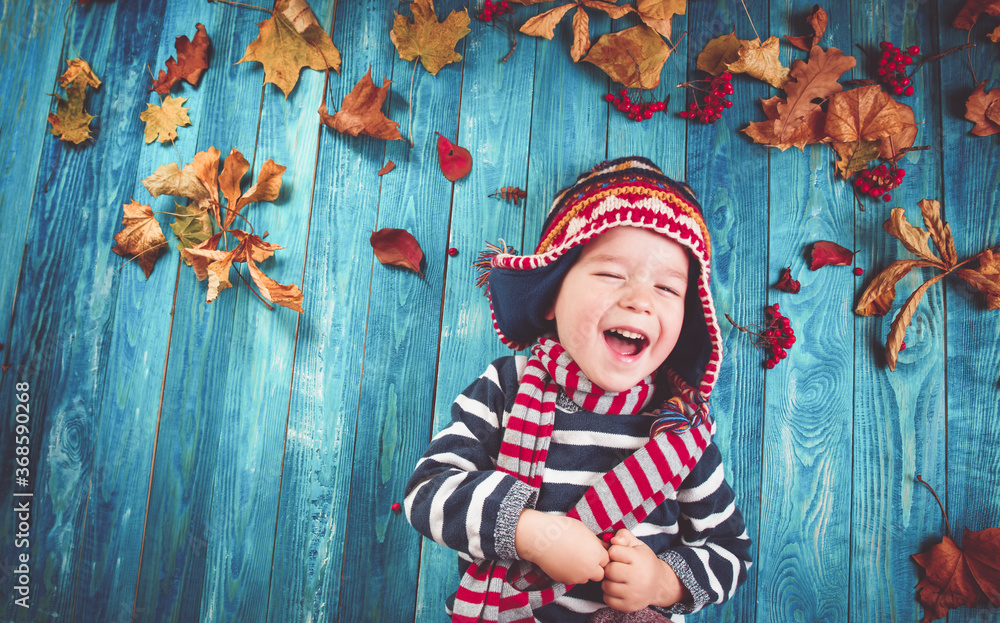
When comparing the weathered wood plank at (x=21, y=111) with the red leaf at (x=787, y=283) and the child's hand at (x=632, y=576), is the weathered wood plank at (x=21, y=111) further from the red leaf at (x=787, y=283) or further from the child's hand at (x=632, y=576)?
the red leaf at (x=787, y=283)

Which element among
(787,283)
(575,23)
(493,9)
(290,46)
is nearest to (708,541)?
(787,283)

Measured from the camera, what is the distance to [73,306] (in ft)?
4.09

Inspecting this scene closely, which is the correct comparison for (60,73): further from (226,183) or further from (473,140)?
(473,140)

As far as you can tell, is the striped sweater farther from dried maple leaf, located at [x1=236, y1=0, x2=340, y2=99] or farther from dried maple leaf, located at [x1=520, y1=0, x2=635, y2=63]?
dried maple leaf, located at [x1=236, y1=0, x2=340, y2=99]

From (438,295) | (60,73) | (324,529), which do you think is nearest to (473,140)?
(438,295)

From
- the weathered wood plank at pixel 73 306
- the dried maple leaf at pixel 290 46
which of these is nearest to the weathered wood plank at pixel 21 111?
the weathered wood plank at pixel 73 306

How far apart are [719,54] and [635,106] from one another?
243mm

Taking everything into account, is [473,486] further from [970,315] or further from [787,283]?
[970,315]

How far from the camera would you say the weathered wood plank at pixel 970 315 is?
108 centimetres

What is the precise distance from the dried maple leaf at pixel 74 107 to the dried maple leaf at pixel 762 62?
165cm

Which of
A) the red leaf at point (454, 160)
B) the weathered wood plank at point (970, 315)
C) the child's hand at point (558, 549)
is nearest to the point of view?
the child's hand at point (558, 549)

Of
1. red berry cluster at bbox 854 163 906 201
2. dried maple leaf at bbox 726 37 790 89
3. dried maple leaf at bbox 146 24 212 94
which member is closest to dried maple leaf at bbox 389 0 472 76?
dried maple leaf at bbox 146 24 212 94

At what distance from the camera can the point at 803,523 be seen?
1.11m

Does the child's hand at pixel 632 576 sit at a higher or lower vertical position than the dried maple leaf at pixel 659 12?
lower
